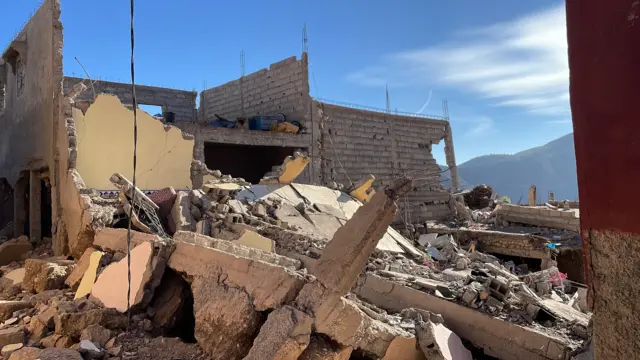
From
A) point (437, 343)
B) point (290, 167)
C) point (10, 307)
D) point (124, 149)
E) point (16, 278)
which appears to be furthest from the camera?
point (290, 167)

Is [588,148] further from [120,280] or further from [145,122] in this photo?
[145,122]

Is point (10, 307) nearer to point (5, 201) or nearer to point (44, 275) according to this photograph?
point (44, 275)

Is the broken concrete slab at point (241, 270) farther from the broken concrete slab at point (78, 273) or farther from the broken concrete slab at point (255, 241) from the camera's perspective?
the broken concrete slab at point (255, 241)

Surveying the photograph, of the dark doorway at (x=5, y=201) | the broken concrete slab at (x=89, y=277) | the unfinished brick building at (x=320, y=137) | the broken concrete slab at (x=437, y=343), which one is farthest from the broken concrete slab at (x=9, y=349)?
the dark doorway at (x=5, y=201)

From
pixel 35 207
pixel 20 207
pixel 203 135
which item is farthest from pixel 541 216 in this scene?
pixel 20 207

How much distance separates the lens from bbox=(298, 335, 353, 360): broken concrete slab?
3309 millimetres

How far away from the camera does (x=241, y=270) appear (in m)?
4.01

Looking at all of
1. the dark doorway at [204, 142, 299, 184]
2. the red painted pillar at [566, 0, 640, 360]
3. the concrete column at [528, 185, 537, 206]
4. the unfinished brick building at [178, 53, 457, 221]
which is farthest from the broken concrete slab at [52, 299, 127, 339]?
the concrete column at [528, 185, 537, 206]

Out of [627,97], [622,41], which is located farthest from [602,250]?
[622,41]

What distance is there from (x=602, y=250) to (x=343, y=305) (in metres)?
1.94

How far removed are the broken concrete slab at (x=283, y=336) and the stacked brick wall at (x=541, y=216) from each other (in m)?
11.3

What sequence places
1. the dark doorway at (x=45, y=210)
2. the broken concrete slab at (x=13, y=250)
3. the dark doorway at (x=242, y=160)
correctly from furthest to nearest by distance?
the dark doorway at (x=242, y=160) → the dark doorway at (x=45, y=210) → the broken concrete slab at (x=13, y=250)

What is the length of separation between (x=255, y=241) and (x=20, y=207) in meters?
7.77

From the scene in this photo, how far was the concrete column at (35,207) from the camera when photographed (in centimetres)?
1013
